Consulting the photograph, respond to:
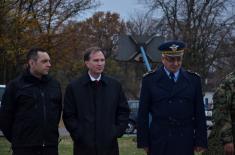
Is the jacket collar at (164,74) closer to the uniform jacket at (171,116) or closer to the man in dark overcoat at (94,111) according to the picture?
the uniform jacket at (171,116)

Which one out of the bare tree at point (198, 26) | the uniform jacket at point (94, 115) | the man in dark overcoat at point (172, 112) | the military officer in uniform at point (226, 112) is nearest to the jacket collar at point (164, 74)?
the man in dark overcoat at point (172, 112)

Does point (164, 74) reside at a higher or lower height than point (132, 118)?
higher

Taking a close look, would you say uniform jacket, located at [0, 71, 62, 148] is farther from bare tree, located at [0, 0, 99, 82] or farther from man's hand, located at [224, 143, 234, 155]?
bare tree, located at [0, 0, 99, 82]

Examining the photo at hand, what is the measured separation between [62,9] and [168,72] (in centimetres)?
2095

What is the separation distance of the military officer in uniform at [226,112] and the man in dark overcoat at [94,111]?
1.05 m

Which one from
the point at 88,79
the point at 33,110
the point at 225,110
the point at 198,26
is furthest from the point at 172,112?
the point at 198,26

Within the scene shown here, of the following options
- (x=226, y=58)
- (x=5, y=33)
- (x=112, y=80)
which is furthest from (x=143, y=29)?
(x=112, y=80)

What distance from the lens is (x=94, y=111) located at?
6.45m

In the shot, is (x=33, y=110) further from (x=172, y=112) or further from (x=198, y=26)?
(x=198, y=26)

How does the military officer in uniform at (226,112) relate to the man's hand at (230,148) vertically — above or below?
above

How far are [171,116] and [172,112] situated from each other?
0.14 ft

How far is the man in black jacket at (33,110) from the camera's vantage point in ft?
20.9

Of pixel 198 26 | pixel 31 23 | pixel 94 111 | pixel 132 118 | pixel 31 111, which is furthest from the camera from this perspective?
pixel 198 26

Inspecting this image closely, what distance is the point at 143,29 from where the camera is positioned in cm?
5028
